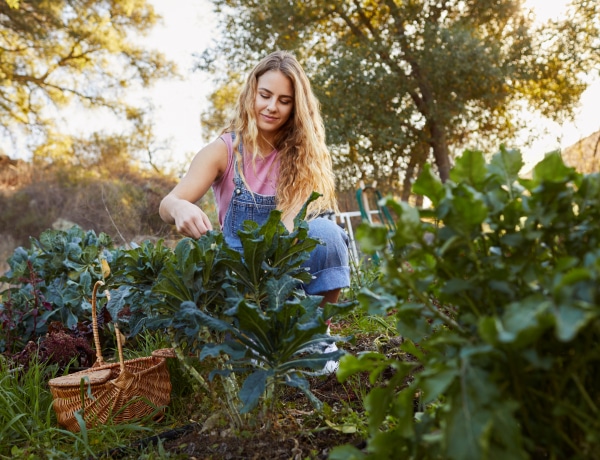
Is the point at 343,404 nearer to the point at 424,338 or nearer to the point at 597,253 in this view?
the point at 424,338

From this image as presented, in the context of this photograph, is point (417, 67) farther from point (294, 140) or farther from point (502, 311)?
point (502, 311)

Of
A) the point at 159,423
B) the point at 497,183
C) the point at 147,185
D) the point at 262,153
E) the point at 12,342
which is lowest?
the point at 159,423

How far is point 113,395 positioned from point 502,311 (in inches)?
57.3

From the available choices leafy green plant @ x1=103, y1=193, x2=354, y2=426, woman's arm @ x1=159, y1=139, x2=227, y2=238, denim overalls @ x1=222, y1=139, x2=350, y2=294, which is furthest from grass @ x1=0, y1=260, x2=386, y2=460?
woman's arm @ x1=159, y1=139, x2=227, y2=238

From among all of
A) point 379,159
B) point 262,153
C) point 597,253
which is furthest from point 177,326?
point 379,159

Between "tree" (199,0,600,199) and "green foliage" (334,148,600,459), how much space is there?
915 cm

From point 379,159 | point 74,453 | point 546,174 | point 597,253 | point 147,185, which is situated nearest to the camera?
point 597,253

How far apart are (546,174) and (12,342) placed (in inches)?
110

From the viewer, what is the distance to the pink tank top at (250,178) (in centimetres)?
262

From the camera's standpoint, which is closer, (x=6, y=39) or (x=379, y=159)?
(x=379, y=159)

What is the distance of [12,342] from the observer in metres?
2.79

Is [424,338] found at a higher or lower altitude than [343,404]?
higher

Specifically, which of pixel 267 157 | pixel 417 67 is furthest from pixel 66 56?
pixel 267 157

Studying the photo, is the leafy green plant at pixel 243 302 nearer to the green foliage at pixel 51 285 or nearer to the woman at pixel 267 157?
the woman at pixel 267 157
